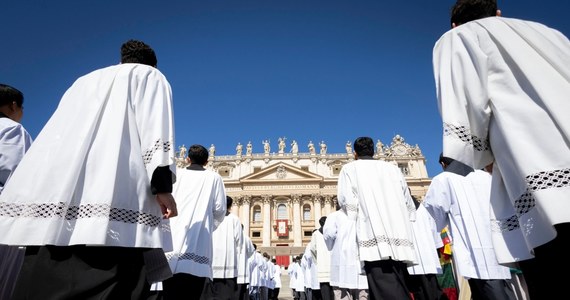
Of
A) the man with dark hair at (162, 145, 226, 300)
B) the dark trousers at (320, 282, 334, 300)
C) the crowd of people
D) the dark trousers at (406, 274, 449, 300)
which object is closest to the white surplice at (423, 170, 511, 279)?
the dark trousers at (406, 274, 449, 300)

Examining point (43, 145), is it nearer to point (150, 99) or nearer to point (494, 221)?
point (150, 99)

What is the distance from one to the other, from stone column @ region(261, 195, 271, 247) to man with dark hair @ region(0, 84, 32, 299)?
42.8 m

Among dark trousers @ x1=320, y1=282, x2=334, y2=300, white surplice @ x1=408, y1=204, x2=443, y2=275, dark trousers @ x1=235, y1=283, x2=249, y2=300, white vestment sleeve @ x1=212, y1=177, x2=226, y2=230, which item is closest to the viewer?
white vestment sleeve @ x1=212, y1=177, x2=226, y2=230

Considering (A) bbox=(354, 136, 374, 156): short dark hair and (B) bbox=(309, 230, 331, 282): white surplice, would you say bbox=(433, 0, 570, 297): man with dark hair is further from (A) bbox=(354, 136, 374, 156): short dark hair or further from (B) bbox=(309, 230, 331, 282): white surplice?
(B) bbox=(309, 230, 331, 282): white surplice

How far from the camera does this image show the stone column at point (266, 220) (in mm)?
44562

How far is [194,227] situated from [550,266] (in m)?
4.10

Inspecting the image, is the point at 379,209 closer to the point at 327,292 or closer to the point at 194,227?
the point at 194,227

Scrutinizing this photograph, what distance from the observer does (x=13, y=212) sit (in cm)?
195

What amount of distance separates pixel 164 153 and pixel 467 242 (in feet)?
13.2

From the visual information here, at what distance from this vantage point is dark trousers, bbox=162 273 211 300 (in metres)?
4.25

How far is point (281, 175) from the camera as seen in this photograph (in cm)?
4797

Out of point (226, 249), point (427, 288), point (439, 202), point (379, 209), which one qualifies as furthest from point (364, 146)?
point (226, 249)

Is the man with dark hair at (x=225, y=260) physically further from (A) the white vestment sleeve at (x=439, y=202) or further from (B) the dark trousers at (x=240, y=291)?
(A) the white vestment sleeve at (x=439, y=202)

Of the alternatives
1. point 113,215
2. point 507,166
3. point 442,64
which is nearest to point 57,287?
point 113,215
